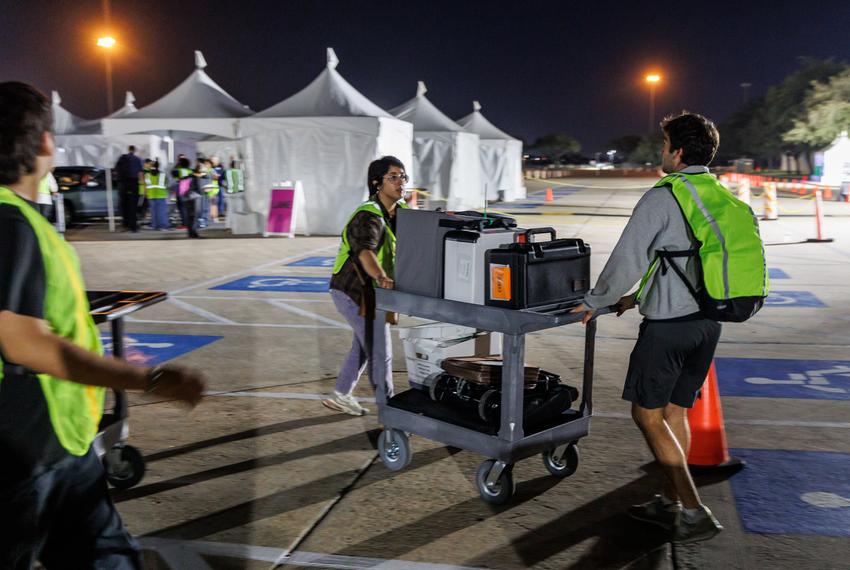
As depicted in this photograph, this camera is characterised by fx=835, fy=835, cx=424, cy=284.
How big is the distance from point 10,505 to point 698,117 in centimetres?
328

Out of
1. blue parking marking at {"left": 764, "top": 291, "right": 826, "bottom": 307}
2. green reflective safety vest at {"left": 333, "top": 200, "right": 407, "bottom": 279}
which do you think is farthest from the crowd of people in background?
green reflective safety vest at {"left": 333, "top": 200, "right": 407, "bottom": 279}

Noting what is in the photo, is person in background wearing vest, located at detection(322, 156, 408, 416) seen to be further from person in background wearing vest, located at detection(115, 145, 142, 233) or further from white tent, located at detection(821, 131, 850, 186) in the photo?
white tent, located at detection(821, 131, 850, 186)

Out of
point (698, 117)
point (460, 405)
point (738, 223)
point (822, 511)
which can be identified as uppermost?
point (698, 117)

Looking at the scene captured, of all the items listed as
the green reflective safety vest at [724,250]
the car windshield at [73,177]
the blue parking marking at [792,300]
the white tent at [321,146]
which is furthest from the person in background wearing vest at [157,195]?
the green reflective safety vest at [724,250]

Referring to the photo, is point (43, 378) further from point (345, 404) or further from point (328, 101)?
point (328, 101)

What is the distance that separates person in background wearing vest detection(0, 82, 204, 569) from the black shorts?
2.34 meters

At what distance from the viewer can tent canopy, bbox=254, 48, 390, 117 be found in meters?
18.0

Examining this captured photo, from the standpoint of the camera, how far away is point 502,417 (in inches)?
170

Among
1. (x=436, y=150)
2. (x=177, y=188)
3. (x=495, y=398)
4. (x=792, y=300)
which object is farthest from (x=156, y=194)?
(x=495, y=398)

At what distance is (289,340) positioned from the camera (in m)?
8.23

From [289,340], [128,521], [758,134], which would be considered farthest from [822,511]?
[758,134]

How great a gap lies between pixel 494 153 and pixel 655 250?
2832 centimetres

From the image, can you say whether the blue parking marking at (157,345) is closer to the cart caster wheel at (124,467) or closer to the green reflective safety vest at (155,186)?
the cart caster wheel at (124,467)

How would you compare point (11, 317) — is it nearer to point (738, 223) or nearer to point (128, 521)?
point (128, 521)
